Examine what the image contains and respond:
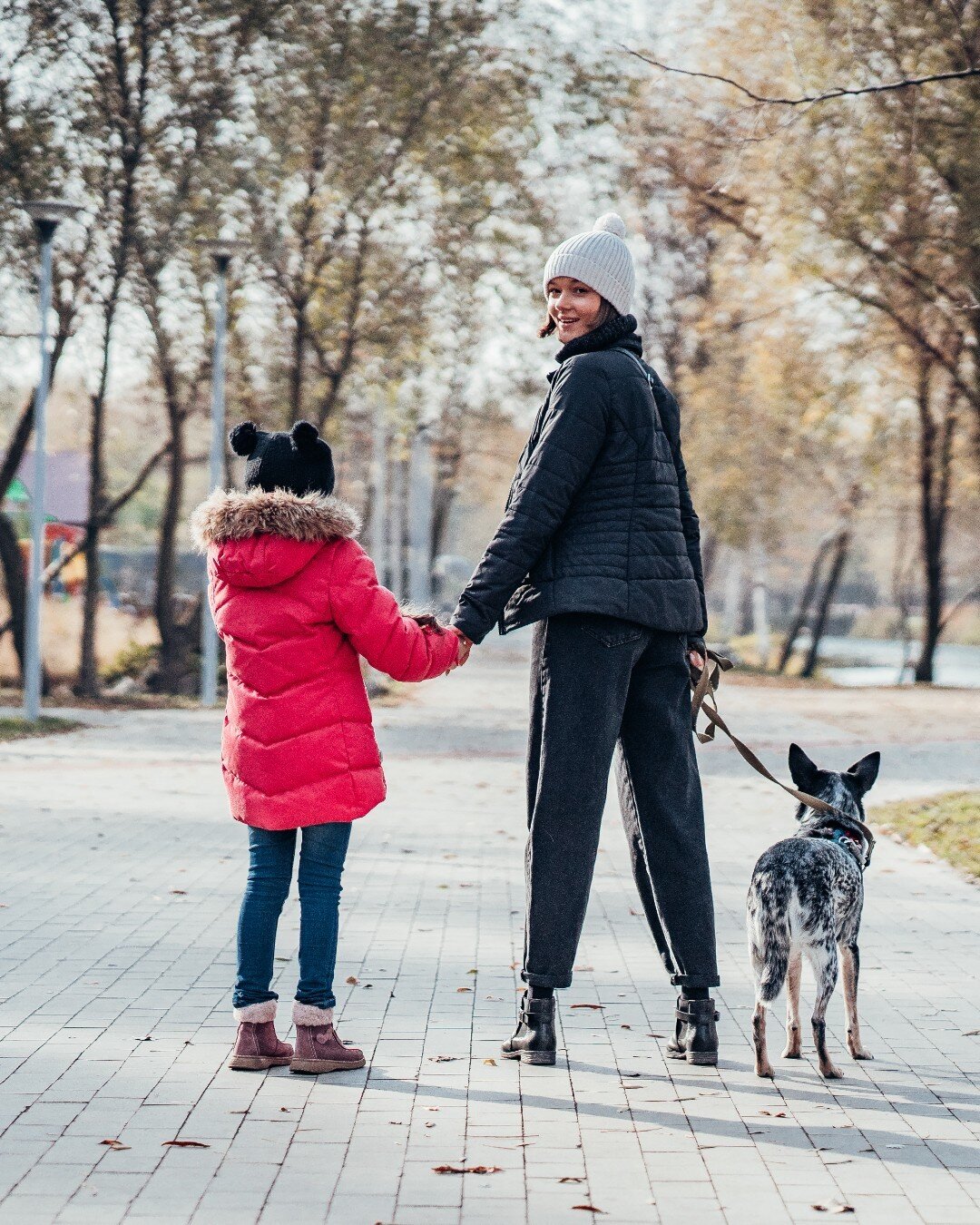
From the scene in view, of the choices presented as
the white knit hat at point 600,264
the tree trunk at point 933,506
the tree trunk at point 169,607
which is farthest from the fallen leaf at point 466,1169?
the tree trunk at point 933,506

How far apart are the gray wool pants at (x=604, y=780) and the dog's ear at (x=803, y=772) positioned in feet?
1.02

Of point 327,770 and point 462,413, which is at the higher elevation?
point 462,413

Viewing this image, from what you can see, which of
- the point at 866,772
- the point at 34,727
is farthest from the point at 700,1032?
the point at 34,727

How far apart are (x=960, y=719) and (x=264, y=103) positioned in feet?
40.8

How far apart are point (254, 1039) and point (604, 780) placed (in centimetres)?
120

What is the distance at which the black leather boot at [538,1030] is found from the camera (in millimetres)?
4926

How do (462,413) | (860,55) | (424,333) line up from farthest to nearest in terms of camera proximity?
(462,413) → (424,333) → (860,55)

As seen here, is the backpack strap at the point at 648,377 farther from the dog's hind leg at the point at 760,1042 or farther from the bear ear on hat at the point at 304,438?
the dog's hind leg at the point at 760,1042

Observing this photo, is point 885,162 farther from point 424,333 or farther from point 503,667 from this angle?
point 503,667

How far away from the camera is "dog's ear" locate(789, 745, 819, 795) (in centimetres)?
510

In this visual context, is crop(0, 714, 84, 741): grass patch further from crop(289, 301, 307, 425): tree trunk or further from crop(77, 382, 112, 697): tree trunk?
crop(289, 301, 307, 425): tree trunk

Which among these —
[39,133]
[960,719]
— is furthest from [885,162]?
[39,133]

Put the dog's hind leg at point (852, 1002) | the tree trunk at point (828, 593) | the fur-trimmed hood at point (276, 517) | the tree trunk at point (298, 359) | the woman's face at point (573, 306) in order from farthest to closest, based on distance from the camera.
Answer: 1. the tree trunk at point (828, 593)
2. the tree trunk at point (298, 359)
3. the dog's hind leg at point (852, 1002)
4. the woman's face at point (573, 306)
5. the fur-trimmed hood at point (276, 517)

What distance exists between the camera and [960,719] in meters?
23.9
